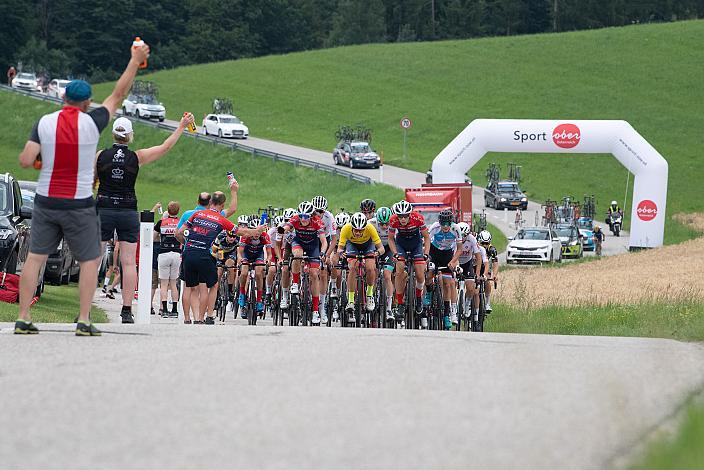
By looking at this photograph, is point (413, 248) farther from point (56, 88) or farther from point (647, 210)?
point (56, 88)

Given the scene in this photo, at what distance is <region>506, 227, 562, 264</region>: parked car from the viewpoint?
44.9 metres

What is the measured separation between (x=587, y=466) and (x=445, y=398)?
5.49 feet

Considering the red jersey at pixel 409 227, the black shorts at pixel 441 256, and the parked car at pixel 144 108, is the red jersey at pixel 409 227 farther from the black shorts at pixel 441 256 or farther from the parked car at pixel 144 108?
the parked car at pixel 144 108

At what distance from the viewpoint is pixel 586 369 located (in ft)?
28.0

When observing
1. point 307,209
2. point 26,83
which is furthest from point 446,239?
point 26,83

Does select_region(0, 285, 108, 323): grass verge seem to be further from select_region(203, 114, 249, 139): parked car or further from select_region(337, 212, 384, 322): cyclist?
select_region(203, 114, 249, 139): parked car

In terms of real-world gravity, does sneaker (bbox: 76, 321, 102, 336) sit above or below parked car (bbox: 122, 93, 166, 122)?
below

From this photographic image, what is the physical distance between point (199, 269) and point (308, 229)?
255 cm

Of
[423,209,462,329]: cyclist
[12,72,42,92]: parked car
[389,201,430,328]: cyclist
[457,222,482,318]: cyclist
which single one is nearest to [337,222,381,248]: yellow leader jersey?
[389,201,430,328]: cyclist

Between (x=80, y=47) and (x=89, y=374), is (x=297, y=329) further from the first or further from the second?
(x=80, y=47)

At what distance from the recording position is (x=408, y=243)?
1922cm

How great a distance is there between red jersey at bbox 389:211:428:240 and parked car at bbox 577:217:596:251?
3334 cm

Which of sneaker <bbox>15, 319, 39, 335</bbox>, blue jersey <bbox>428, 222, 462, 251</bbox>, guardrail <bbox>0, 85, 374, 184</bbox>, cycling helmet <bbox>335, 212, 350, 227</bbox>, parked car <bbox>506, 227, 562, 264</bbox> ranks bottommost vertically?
parked car <bbox>506, 227, 562, 264</bbox>

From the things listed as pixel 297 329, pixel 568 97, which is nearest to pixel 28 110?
pixel 568 97
